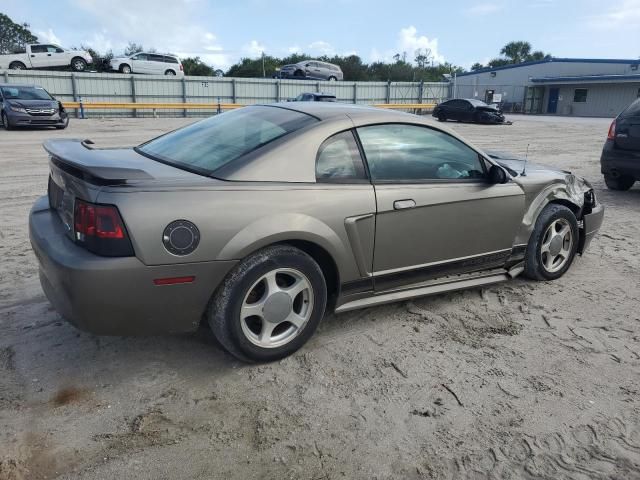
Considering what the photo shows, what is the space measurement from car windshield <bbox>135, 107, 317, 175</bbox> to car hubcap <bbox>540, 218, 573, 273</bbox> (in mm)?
2369

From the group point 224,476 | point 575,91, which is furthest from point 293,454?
point 575,91

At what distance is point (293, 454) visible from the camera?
2482mm

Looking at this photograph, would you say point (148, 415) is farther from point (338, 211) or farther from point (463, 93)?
point (463, 93)

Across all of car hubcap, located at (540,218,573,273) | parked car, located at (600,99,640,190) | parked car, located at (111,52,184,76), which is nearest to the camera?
car hubcap, located at (540,218,573,273)

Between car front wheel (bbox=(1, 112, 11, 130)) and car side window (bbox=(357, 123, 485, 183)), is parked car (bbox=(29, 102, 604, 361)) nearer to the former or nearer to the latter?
car side window (bbox=(357, 123, 485, 183))

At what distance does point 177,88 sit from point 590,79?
1305 inches

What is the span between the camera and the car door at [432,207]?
11.5 feet

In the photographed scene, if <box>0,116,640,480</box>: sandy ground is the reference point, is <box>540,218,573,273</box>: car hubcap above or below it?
above

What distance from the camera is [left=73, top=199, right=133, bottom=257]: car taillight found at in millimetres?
2648

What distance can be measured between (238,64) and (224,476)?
80.2 meters

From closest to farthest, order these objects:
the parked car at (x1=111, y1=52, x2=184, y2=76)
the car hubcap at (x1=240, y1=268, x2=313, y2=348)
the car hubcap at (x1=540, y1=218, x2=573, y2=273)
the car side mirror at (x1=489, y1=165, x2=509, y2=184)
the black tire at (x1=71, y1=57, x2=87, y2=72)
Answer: the car hubcap at (x1=240, y1=268, x2=313, y2=348)
the car side mirror at (x1=489, y1=165, x2=509, y2=184)
the car hubcap at (x1=540, y1=218, x2=573, y2=273)
the black tire at (x1=71, y1=57, x2=87, y2=72)
the parked car at (x1=111, y1=52, x2=184, y2=76)

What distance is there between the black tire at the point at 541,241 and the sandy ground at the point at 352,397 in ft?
1.19

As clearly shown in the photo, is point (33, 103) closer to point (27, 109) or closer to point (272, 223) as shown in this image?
point (27, 109)

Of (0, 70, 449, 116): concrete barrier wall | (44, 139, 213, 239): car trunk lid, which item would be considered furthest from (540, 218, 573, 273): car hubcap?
(0, 70, 449, 116): concrete barrier wall
